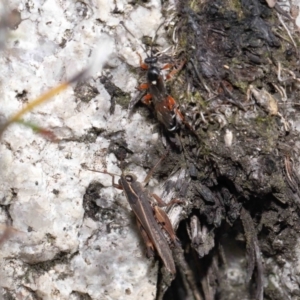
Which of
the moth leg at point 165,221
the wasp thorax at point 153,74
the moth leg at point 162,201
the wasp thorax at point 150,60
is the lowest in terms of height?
the moth leg at point 165,221

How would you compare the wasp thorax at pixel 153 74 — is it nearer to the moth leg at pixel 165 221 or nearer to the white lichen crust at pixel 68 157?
the white lichen crust at pixel 68 157

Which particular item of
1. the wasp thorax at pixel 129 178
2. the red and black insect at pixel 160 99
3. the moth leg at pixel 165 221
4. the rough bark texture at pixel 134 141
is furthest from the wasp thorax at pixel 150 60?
the moth leg at pixel 165 221

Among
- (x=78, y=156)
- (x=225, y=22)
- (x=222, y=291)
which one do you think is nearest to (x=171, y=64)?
(x=225, y=22)

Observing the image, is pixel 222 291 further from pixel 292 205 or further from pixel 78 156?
pixel 78 156

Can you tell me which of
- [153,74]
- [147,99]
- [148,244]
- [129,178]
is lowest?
[148,244]

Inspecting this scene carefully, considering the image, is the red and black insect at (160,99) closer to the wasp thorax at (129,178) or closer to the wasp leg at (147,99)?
the wasp leg at (147,99)

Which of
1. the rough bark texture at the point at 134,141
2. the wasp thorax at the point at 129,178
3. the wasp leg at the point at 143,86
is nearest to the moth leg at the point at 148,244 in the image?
the rough bark texture at the point at 134,141

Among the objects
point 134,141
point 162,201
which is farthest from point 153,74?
point 162,201

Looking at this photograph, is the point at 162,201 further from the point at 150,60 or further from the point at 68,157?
the point at 150,60

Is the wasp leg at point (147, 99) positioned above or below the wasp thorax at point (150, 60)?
below

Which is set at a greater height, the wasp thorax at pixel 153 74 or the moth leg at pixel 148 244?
the wasp thorax at pixel 153 74

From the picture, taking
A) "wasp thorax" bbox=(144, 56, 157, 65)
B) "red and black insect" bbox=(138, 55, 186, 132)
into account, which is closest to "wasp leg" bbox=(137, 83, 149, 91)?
"red and black insect" bbox=(138, 55, 186, 132)
